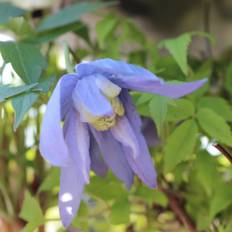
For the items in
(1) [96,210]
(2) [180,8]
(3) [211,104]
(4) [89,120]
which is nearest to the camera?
(4) [89,120]

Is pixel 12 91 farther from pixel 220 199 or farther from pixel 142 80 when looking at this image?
pixel 220 199

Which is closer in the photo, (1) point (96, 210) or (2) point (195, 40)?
(1) point (96, 210)

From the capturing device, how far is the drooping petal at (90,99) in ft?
1.08

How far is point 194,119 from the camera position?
1.38 ft

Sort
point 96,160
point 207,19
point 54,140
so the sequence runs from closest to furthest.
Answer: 1. point 54,140
2. point 96,160
3. point 207,19

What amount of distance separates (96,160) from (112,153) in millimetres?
22

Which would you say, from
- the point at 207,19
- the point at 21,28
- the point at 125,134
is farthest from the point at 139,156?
the point at 207,19

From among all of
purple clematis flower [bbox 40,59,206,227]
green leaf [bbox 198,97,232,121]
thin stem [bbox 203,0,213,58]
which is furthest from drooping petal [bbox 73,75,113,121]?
thin stem [bbox 203,0,213,58]

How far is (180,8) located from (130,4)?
0.07 metres

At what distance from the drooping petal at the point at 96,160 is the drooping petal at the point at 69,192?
3cm

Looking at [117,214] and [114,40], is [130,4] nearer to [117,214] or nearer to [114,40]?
[114,40]

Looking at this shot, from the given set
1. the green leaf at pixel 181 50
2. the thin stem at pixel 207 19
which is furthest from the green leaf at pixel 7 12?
the thin stem at pixel 207 19

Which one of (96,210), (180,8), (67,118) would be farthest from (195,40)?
(67,118)

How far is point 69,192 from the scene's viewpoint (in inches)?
14.2
